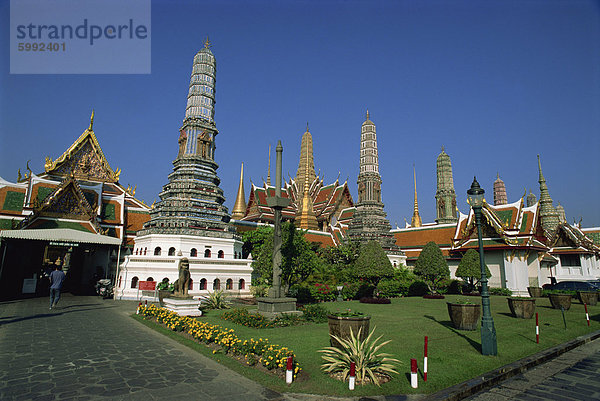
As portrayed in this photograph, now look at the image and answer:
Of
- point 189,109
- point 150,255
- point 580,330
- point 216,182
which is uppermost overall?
point 189,109

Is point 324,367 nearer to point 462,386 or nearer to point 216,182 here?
point 462,386

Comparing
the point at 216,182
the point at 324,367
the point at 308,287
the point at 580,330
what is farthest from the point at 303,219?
the point at 324,367

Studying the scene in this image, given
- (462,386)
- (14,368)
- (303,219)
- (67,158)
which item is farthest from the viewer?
(303,219)

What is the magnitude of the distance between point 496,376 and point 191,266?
59.4ft

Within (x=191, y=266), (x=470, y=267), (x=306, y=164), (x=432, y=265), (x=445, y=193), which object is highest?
(x=306, y=164)

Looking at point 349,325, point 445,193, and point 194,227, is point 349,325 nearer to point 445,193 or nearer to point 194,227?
point 194,227

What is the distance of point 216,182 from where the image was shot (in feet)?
88.3

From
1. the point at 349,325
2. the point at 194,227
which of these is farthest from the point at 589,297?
the point at 194,227

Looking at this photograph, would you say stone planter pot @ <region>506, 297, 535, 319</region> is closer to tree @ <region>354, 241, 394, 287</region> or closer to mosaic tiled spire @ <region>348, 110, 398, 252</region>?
tree @ <region>354, 241, 394, 287</region>

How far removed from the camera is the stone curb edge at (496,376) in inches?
227

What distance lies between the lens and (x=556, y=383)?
6793 mm

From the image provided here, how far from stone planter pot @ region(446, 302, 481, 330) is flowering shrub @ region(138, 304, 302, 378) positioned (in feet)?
20.3

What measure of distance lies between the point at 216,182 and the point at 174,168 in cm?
356

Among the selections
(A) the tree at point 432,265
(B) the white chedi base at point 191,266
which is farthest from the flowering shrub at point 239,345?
(A) the tree at point 432,265
